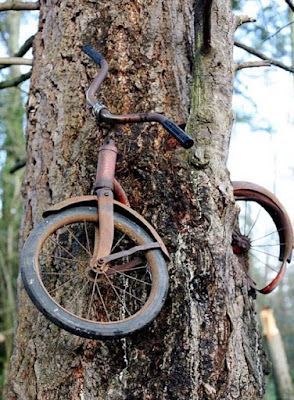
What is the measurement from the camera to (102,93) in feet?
9.03

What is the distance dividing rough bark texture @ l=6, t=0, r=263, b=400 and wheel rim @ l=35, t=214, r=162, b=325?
0.12m

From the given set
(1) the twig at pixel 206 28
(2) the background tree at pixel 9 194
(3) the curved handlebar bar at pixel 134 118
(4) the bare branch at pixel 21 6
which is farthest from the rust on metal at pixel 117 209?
(2) the background tree at pixel 9 194

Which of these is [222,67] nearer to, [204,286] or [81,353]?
[204,286]

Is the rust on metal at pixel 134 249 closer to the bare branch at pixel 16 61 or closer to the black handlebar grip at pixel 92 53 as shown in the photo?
the black handlebar grip at pixel 92 53

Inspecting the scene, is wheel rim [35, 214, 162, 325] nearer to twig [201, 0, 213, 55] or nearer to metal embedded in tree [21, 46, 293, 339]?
metal embedded in tree [21, 46, 293, 339]

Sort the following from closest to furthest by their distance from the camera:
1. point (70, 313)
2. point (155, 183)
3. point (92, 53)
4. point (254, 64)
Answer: point (70, 313) < point (155, 183) < point (92, 53) < point (254, 64)

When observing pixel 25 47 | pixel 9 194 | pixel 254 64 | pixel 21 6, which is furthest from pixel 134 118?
pixel 9 194

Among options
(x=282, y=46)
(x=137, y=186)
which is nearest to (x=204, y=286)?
(x=137, y=186)

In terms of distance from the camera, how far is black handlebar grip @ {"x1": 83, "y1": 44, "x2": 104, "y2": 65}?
2588mm

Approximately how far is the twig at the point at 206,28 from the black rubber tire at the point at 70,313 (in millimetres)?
1056

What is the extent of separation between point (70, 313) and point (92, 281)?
0.34m

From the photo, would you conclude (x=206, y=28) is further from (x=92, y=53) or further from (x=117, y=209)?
(x=117, y=209)

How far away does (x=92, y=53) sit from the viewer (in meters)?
2.64

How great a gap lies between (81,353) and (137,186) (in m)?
0.79
